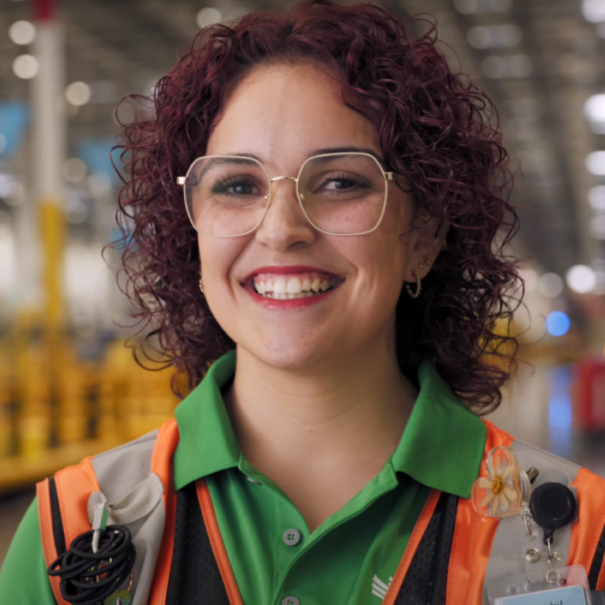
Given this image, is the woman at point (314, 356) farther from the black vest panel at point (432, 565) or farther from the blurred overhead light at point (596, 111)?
the blurred overhead light at point (596, 111)

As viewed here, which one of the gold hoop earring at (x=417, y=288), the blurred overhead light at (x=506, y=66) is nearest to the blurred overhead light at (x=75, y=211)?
the blurred overhead light at (x=506, y=66)

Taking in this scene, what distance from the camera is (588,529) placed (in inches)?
53.7

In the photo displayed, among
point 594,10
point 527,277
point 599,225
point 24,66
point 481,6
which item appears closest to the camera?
point 594,10

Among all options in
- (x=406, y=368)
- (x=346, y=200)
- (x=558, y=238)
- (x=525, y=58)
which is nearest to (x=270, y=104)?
(x=346, y=200)

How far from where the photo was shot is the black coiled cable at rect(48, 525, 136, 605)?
1.30 metres

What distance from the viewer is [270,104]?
1422 millimetres

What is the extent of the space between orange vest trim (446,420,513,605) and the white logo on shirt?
0.11 m

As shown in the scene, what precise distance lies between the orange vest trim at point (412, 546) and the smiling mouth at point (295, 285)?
0.43 meters

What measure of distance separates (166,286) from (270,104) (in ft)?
1.87

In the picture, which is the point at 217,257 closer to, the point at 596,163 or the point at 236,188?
the point at 236,188

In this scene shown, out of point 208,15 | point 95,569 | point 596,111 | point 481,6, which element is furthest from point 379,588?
point 596,111

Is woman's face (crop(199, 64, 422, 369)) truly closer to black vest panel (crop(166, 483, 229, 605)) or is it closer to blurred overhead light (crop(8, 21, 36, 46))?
black vest panel (crop(166, 483, 229, 605))

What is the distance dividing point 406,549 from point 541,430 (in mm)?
7807

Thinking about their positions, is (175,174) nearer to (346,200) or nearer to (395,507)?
(346,200)
